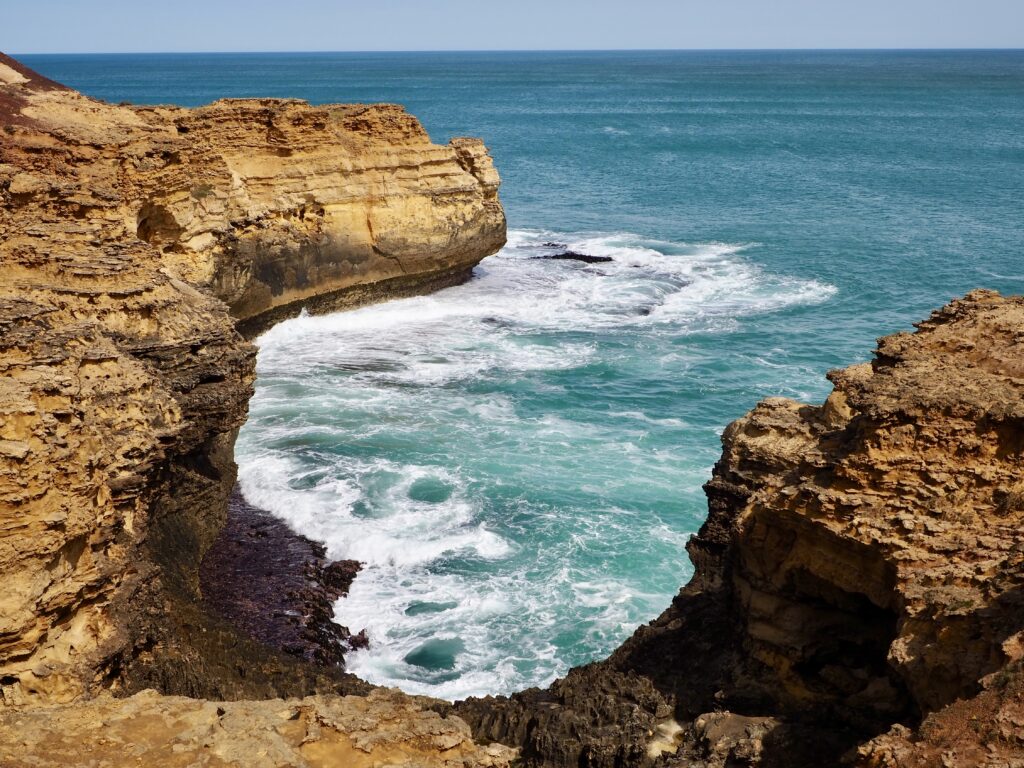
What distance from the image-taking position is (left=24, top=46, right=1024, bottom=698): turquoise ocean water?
66.7ft

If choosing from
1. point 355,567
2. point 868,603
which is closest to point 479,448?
point 355,567

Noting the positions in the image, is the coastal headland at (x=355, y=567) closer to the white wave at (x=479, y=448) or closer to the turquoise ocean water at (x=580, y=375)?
the white wave at (x=479, y=448)

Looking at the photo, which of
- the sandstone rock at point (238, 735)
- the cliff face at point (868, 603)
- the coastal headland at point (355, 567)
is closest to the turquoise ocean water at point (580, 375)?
the coastal headland at point (355, 567)

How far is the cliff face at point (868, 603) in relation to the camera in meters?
9.67

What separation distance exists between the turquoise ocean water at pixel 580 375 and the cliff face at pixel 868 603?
519 cm

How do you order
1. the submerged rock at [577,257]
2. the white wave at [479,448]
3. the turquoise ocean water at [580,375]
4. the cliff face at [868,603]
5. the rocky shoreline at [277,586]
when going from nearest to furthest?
the cliff face at [868,603] → the rocky shoreline at [277,586] → the white wave at [479,448] → the turquoise ocean water at [580,375] → the submerged rock at [577,257]

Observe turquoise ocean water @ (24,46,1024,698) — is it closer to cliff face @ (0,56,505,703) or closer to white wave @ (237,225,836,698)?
white wave @ (237,225,836,698)

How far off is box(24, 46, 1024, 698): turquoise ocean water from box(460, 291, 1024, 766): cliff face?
5.19m

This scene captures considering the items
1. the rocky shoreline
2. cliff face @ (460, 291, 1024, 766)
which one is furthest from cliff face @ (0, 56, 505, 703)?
cliff face @ (460, 291, 1024, 766)

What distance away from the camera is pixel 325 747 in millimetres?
9938

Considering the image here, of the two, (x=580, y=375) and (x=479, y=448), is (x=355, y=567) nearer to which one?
(x=479, y=448)

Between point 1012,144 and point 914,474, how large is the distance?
81.9 metres

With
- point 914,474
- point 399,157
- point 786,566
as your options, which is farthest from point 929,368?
point 399,157

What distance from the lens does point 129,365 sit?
51.8ft
